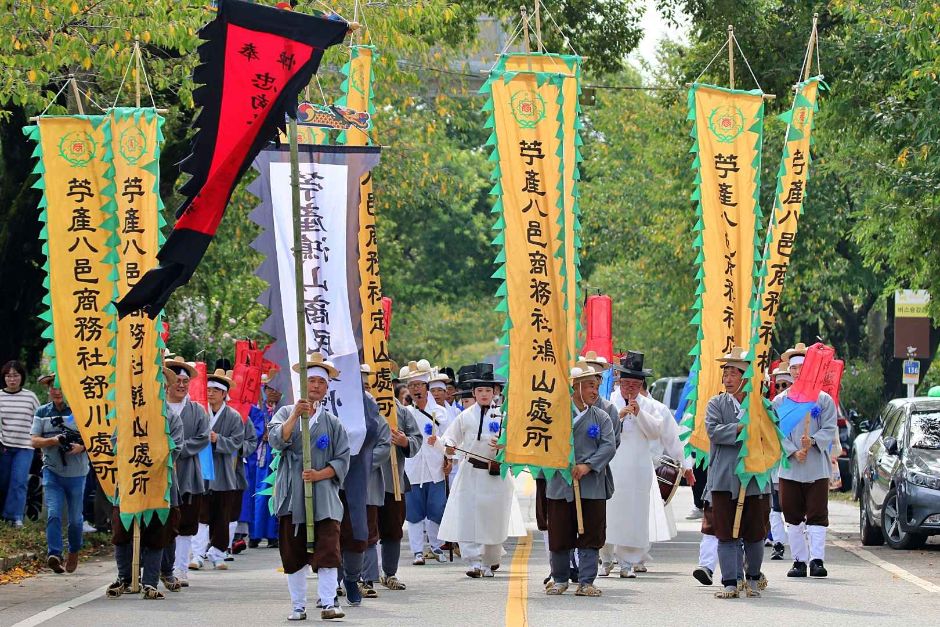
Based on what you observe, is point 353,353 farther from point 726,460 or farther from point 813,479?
point 813,479

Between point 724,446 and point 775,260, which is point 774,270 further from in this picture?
point 724,446

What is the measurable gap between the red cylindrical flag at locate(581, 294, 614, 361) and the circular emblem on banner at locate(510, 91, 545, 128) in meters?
5.26

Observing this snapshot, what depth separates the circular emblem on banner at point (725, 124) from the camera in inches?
617

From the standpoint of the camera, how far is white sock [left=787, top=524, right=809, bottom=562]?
15.5 metres

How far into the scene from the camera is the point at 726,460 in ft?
45.0

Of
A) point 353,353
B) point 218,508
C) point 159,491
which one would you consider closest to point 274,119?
point 353,353

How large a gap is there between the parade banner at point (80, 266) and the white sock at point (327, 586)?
3036 mm

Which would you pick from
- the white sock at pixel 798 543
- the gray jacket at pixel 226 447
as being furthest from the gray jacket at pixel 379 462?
the white sock at pixel 798 543

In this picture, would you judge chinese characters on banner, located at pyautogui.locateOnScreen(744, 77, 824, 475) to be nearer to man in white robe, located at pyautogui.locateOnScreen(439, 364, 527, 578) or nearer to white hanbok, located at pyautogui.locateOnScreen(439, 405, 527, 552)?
man in white robe, located at pyautogui.locateOnScreen(439, 364, 527, 578)

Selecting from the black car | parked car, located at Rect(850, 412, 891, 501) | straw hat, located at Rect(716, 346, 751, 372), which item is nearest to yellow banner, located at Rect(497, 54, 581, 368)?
straw hat, located at Rect(716, 346, 751, 372)

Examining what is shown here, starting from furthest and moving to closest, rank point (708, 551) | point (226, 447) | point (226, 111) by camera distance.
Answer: point (226, 447) < point (708, 551) < point (226, 111)

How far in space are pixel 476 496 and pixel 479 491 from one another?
0.08 m

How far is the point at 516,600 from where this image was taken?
13.4m

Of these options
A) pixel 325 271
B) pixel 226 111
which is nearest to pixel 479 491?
pixel 325 271
